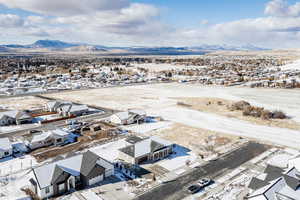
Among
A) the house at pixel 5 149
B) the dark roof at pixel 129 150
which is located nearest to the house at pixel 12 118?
the house at pixel 5 149

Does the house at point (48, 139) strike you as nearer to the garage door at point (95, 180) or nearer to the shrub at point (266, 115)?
the garage door at point (95, 180)

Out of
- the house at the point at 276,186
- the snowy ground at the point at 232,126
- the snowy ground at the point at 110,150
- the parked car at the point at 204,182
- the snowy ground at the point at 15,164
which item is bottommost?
the snowy ground at the point at 15,164

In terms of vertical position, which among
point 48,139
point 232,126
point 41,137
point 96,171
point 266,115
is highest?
point 266,115

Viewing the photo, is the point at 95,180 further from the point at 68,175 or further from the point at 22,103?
the point at 22,103

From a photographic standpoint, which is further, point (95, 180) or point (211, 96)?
point (211, 96)

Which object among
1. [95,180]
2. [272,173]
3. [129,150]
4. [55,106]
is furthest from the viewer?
[55,106]

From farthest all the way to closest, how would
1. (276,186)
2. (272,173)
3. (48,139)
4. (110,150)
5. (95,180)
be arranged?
(48,139) → (110,150) → (95,180) → (272,173) → (276,186)

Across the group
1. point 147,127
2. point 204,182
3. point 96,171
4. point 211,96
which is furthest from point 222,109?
point 96,171
